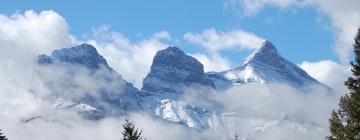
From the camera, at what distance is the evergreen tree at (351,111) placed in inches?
1080

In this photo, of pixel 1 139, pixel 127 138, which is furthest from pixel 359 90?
pixel 1 139

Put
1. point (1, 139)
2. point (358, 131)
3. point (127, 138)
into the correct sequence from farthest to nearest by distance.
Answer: point (1, 139)
point (127, 138)
point (358, 131)

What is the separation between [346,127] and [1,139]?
17905mm

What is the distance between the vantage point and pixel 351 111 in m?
27.7

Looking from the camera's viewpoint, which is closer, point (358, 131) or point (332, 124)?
point (358, 131)

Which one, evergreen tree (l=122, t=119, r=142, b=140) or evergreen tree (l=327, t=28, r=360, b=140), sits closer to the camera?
evergreen tree (l=327, t=28, r=360, b=140)

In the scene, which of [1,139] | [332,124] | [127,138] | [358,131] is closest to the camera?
[358,131]

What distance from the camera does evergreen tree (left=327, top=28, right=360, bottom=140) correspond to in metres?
27.4

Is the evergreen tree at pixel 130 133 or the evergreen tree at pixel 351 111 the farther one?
the evergreen tree at pixel 130 133

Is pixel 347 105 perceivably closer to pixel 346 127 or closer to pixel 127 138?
pixel 346 127

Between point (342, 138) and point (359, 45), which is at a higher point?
point (359, 45)

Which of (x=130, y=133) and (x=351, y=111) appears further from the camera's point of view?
(x=130, y=133)

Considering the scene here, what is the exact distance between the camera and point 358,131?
27.3m

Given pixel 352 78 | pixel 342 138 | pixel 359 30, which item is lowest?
pixel 342 138
